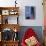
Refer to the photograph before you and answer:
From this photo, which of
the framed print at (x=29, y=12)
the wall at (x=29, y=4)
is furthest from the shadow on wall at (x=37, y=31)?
the framed print at (x=29, y=12)

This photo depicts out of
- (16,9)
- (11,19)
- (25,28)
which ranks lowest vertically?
(25,28)

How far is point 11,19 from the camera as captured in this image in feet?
16.4

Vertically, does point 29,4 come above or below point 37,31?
above

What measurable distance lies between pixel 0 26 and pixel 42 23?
1.37 m

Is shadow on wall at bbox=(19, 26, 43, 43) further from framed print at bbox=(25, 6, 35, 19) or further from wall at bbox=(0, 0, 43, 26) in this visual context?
framed print at bbox=(25, 6, 35, 19)

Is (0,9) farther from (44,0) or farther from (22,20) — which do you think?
(44,0)

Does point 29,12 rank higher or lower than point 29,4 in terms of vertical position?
lower

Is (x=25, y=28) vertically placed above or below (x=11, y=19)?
below

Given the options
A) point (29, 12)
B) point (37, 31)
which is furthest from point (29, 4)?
point (37, 31)

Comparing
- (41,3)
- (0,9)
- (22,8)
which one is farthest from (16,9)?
(41,3)

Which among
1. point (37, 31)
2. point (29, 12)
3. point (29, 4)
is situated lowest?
point (37, 31)

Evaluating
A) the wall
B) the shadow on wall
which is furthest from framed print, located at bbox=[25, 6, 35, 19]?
the shadow on wall

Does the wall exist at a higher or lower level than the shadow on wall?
higher

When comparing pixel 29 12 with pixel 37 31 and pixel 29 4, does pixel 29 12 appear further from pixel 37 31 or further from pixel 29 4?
pixel 37 31
